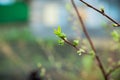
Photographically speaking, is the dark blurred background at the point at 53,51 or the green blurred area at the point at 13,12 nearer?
the dark blurred background at the point at 53,51

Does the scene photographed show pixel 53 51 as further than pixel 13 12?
No

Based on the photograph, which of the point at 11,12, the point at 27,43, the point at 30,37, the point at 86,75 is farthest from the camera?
the point at 11,12

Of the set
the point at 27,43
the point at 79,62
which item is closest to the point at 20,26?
the point at 27,43

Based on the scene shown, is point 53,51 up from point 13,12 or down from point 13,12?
down

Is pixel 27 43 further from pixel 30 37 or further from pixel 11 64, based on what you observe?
pixel 11 64

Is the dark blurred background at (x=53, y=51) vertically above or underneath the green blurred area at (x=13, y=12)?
underneath

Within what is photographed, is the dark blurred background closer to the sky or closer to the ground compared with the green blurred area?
closer to the ground

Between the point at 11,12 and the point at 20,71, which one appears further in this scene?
the point at 11,12

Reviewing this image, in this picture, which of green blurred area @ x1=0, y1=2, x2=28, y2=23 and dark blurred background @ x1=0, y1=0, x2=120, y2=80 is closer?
dark blurred background @ x1=0, y1=0, x2=120, y2=80
